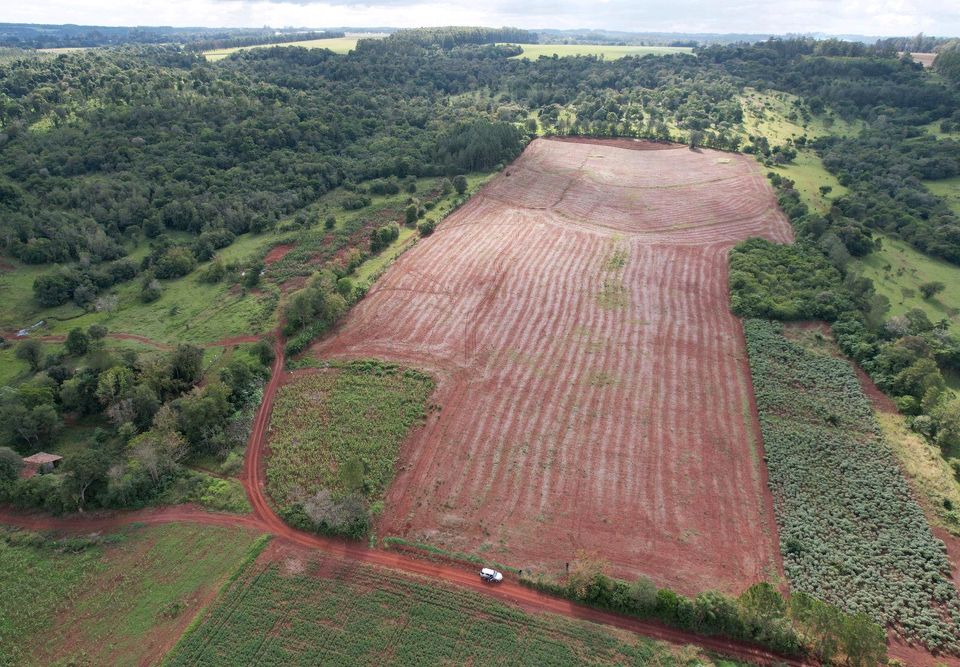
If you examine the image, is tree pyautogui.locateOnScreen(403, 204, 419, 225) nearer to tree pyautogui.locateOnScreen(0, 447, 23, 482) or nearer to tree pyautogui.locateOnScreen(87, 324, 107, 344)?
tree pyautogui.locateOnScreen(87, 324, 107, 344)

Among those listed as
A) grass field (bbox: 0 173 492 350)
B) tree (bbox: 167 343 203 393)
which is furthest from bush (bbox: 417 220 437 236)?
tree (bbox: 167 343 203 393)

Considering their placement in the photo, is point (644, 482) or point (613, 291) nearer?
point (644, 482)

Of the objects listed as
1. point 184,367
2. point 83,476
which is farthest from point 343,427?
point 83,476

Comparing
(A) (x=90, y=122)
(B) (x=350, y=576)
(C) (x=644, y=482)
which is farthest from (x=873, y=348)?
(A) (x=90, y=122)

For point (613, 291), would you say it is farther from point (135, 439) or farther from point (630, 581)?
point (135, 439)

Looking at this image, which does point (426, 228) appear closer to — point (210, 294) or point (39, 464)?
point (210, 294)

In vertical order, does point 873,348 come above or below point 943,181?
below
